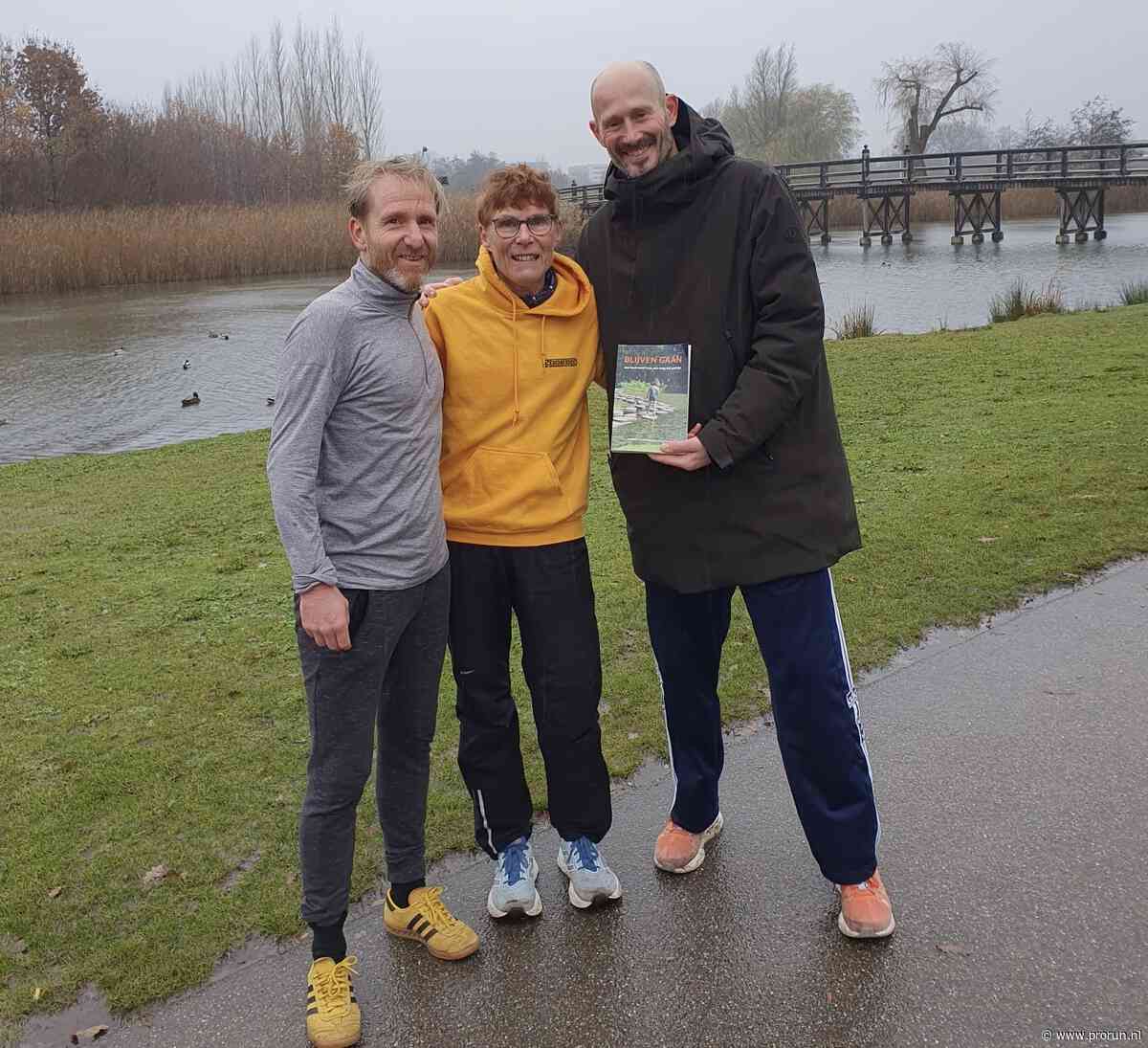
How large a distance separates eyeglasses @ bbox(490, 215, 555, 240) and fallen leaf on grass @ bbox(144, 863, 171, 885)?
2.14m

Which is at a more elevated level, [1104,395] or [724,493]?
[724,493]

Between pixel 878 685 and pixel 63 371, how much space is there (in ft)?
61.5

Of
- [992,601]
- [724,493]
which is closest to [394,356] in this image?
[724,493]

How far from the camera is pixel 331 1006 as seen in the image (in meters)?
2.64

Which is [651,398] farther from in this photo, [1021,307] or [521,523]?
[1021,307]

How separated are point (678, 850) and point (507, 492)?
1211 mm

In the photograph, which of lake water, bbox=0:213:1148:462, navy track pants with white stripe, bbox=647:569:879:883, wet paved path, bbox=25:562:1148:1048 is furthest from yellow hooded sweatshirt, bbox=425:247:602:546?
lake water, bbox=0:213:1148:462

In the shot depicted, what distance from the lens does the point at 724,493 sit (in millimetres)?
2922

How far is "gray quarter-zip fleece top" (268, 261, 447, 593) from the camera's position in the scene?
2559mm

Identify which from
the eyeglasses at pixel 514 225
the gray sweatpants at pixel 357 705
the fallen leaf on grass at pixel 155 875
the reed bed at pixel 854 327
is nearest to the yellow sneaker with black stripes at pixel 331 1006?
the gray sweatpants at pixel 357 705

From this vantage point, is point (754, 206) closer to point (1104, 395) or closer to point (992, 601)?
point (992, 601)

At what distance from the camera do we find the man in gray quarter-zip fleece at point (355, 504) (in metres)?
2.56

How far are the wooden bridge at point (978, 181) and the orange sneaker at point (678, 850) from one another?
36986mm

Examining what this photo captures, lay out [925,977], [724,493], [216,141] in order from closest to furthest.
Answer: [925,977] < [724,493] < [216,141]
